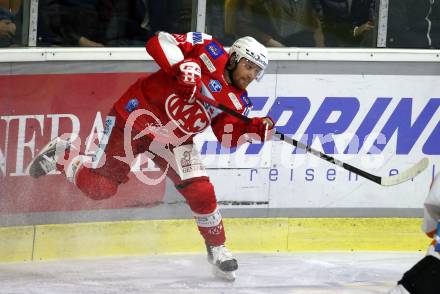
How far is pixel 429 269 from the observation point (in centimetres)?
413

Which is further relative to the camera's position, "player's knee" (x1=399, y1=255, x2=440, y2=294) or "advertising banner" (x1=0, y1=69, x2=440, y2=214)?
"advertising banner" (x1=0, y1=69, x2=440, y2=214)

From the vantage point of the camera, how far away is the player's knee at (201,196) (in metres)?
5.85

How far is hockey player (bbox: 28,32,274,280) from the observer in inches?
225

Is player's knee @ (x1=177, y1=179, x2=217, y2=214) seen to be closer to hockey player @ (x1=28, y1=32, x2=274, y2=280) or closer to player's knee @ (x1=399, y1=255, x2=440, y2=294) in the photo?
hockey player @ (x1=28, y1=32, x2=274, y2=280)

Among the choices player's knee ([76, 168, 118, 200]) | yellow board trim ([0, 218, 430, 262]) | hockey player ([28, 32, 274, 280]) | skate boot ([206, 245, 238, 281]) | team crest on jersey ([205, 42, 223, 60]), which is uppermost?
team crest on jersey ([205, 42, 223, 60])

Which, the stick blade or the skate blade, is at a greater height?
the stick blade

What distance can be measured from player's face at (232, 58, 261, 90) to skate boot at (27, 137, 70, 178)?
1012 millimetres

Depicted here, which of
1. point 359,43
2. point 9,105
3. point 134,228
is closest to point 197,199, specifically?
point 134,228

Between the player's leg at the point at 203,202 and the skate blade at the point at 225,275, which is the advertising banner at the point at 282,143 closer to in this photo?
the player's leg at the point at 203,202

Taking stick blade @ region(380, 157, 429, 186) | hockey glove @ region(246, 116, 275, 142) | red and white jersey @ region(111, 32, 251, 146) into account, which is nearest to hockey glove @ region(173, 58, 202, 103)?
red and white jersey @ region(111, 32, 251, 146)

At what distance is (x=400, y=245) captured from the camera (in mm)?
6746

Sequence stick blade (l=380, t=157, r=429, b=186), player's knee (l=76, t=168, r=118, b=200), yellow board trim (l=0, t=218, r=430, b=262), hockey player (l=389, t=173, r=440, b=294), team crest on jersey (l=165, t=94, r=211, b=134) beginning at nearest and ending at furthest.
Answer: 1. hockey player (l=389, t=173, r=440, b=294)
2. stick blade (l=380, t=157, r=429, b=186)
3. team crest on jersey (l=165, t=94, r=211, b=134)
4. player's knee (l=76, t=168, r=118, b=200)
5. yellow board trim (l=0, t=218, r=430, b=262)

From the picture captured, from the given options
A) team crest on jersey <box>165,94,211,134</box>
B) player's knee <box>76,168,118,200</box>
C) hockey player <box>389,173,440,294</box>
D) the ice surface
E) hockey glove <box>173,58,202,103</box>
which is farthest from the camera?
player's knee <box>76,168,118,200</box>

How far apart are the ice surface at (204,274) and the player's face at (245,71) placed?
1.00 m
